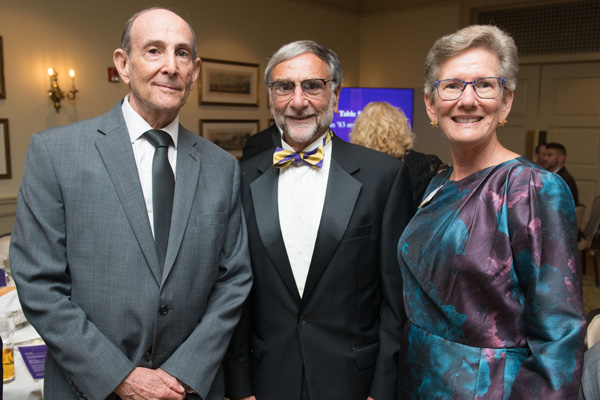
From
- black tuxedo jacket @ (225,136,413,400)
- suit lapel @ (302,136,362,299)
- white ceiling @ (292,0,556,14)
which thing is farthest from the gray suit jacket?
white ceiling @ (292,0,556,14)

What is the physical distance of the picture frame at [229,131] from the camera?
6.11 metres

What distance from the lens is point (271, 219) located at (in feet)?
5.47

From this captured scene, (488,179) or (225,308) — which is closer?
(488,179)

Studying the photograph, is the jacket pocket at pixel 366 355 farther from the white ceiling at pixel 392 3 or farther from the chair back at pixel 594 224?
the white ceiling at pixel 392 3

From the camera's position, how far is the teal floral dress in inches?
44.8

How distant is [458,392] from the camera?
1301 mm

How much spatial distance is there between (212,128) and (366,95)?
6.82 feet

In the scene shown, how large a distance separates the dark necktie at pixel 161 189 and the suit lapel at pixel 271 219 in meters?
0.32

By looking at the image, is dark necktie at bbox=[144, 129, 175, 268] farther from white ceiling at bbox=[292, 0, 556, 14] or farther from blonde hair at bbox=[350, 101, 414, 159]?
white ceiling at bbox=[292, 0, 556, 14]

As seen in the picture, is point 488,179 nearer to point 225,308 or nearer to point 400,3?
point 225,308

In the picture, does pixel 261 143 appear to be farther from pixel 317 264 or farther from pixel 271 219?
pixel 317 264

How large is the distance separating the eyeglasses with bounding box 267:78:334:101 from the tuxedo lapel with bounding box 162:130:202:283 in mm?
337

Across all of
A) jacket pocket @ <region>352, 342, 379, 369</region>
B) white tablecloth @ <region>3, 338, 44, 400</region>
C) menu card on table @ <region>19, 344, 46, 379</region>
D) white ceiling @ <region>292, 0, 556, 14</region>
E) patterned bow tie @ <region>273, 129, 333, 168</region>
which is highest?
white ceiling @ <region>292, 0, 556, 14</region>

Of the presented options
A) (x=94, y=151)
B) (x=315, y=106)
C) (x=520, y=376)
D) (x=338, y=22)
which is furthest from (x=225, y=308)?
(x=338, y=22)
